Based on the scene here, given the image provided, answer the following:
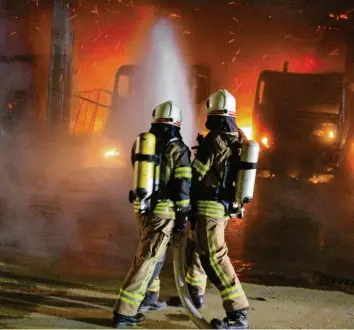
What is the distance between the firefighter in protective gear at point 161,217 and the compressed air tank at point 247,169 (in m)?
0.41

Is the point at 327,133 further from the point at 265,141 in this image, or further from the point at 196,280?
the point at 196,280

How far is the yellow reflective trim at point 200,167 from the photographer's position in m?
4.28

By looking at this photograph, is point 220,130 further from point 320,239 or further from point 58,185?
point 58,185

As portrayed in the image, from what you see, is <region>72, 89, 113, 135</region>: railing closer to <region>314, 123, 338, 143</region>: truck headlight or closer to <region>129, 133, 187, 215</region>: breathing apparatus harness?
<region>314, 123, 338, 143</region>: truck headlight

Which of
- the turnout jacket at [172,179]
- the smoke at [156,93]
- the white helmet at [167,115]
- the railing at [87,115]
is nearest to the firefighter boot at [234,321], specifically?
the turnout jacket at [172,179]

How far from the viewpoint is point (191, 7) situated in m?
24.1

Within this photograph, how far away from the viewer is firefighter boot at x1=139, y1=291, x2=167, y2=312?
4.48 metres

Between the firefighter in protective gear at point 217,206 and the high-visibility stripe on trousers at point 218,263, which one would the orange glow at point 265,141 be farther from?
the high-visibility stripe on trousers at point 218,263

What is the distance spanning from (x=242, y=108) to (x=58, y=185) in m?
13.1

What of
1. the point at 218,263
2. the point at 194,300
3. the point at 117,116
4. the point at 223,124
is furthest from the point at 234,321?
the point at 117,116

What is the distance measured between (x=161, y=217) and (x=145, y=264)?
0.39 meters

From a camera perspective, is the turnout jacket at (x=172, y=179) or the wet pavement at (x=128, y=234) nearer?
the turnout jacket at (x=172, y=179)

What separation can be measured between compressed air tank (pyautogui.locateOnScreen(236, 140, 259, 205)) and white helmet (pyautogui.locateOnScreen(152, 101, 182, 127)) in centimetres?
60

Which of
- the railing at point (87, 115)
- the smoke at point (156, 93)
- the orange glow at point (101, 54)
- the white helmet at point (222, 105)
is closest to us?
the white helmet at point (222, 105)
